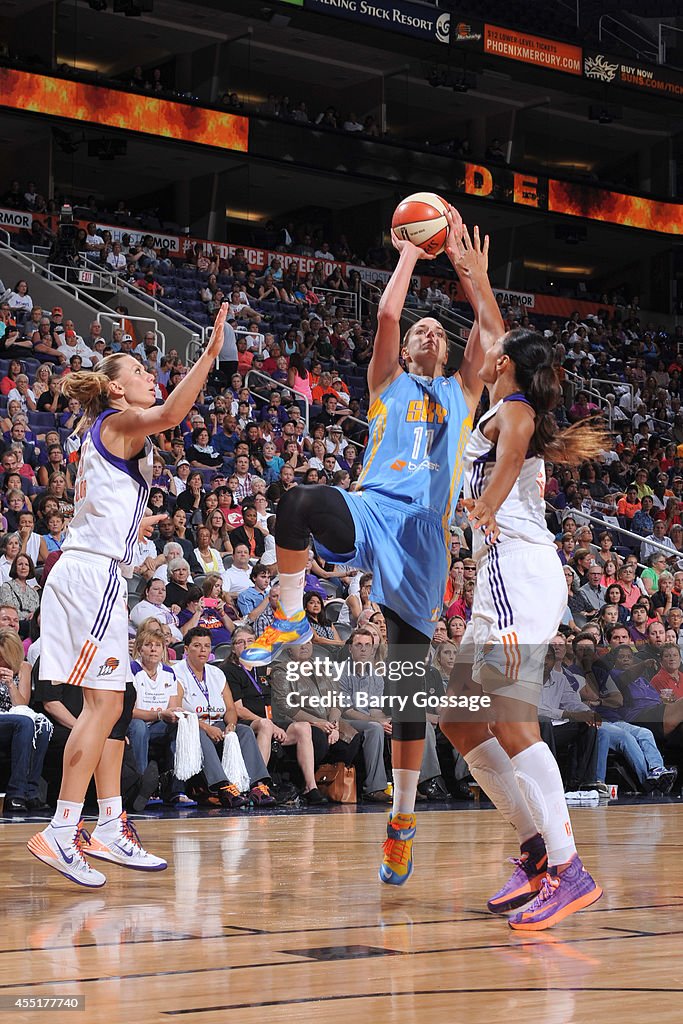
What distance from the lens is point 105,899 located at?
512 cm

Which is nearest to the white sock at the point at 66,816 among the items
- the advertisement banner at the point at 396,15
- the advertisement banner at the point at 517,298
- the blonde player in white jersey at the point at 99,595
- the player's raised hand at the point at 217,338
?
the blonde player in white jersey at the point at 99,595

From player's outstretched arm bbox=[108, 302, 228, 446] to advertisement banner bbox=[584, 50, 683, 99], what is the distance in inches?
1029

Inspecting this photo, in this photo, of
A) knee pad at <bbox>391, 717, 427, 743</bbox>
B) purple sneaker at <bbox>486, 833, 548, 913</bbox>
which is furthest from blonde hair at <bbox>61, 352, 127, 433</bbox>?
purple sneaker at <bbox>486, 833, 548, 913</bbox>

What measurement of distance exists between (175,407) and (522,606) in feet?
5.32

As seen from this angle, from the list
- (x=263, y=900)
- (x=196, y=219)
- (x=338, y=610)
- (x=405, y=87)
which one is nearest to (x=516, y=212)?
(x=405, y=87)

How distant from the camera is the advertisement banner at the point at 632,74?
29.4m

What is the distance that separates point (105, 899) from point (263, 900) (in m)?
0.61

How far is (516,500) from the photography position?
478cm

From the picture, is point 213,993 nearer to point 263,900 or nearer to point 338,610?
point 263,900

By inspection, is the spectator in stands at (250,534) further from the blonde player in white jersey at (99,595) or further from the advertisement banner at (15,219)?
the advertisement banner at (15,219)

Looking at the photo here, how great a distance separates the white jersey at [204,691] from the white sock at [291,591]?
421 cm

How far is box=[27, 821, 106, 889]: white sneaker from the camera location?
5379mm

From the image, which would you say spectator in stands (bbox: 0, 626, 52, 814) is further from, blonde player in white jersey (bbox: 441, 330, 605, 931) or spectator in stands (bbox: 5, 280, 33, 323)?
spectator in stands (bbox: 5, 280, 33, 323)

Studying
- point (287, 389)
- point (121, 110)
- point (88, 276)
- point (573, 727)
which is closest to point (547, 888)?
point (573, 727)
